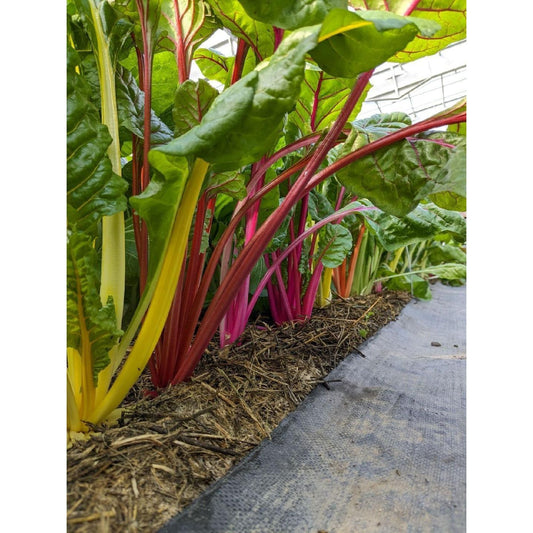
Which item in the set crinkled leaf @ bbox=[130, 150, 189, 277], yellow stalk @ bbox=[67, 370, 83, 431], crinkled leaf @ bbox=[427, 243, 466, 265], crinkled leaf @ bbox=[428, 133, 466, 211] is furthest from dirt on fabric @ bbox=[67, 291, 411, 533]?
crinkled leaf @ bbox=[427, 243, 466, 265]

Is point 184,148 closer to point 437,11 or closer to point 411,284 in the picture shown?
point 437,11

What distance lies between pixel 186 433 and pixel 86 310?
23 centimetres

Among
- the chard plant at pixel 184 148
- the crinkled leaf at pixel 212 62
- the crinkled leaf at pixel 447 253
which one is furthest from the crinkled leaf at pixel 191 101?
the crinkled leaf at pixel 447 253

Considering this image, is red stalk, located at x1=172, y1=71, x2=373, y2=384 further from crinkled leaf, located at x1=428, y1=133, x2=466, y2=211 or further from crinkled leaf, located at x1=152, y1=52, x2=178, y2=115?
crinkled leaf, located at x1=152, y1=52, x2=178, y2=115

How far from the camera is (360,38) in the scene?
53cm

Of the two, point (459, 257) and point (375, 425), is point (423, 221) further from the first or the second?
point (459, 257)

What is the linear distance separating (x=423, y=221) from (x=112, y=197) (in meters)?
0.88

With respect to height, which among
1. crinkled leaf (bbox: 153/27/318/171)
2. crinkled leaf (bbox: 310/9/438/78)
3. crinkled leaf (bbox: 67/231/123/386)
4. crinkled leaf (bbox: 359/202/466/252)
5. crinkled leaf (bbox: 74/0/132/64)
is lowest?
crinkled leaf (bbox: 67/231/123/386)

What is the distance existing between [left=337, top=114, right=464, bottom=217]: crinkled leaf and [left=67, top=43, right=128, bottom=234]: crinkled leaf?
423 mm

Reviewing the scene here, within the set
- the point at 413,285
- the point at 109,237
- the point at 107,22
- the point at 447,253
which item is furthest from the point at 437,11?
the point at 447,253

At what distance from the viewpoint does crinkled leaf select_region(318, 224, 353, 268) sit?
1.37 m

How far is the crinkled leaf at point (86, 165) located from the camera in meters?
0.51

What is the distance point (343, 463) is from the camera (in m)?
0.62

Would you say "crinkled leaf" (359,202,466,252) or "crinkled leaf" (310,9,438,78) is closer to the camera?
"crinkled leaf" (310,9,438,78)
